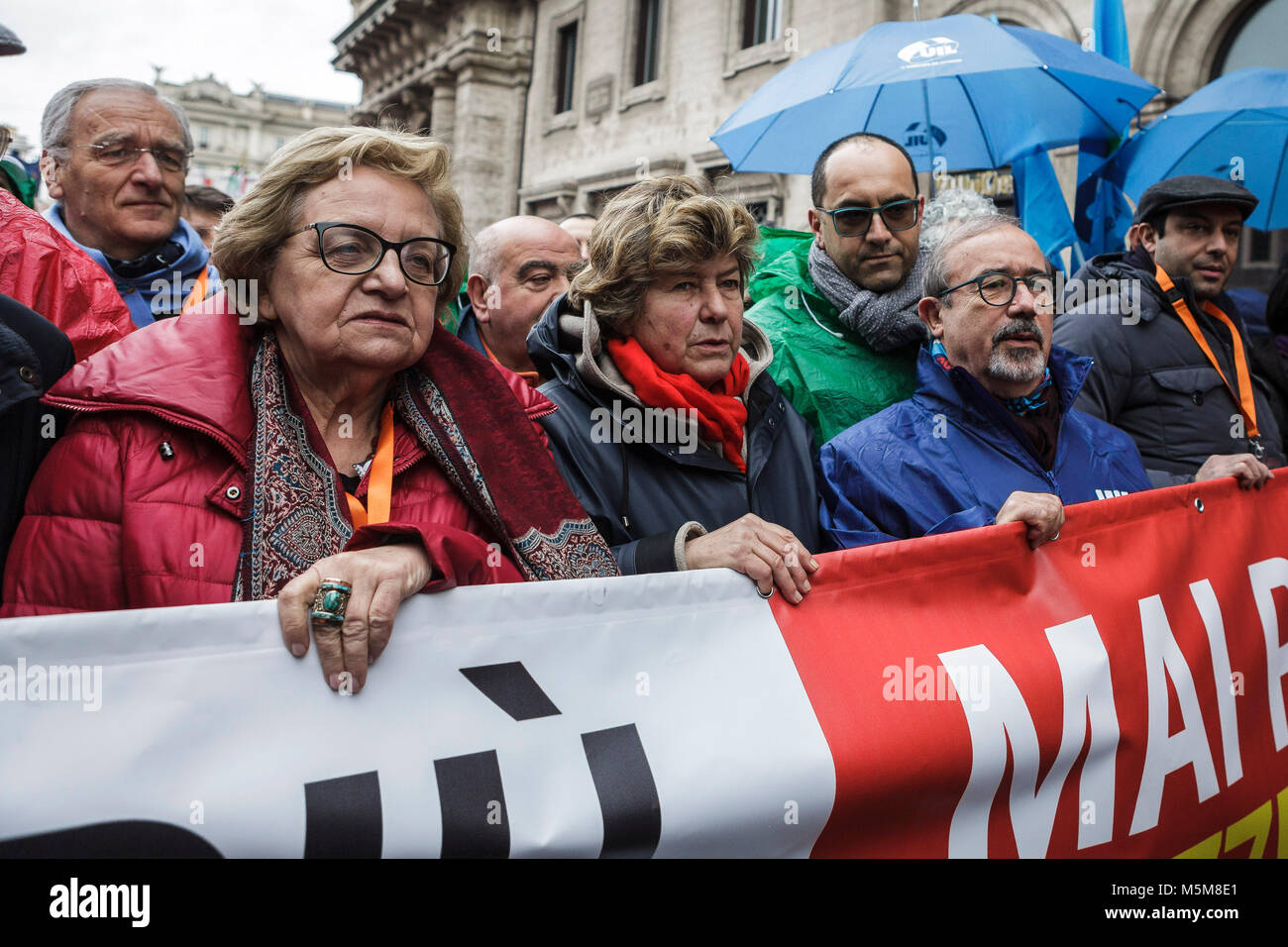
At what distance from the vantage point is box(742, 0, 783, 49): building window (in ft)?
46.5

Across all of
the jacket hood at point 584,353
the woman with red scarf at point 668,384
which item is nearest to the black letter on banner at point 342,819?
the woman with red scarf at point 668,384

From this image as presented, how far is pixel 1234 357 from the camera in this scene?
3.94m

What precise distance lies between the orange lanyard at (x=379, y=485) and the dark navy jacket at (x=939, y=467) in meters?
1.11

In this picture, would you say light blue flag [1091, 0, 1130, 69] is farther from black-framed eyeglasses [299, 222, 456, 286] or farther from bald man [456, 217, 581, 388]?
black-framed eyeglasses [299, 222, 456, 286]

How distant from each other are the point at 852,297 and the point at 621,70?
15743mm

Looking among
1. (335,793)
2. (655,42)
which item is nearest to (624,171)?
(655,42)

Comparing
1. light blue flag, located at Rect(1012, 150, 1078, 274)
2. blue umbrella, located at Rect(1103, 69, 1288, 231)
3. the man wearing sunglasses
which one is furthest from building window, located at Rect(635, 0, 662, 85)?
the man wearing sunglasses

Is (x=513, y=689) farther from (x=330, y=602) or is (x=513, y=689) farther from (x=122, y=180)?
(x=122, y=180)

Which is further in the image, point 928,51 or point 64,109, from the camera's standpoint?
point 928,51

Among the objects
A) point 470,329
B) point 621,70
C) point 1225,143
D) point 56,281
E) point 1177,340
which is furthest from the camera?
point 621,70

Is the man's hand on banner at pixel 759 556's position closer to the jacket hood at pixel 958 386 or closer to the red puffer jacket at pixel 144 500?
the red puffer jacket at pixel 144 500

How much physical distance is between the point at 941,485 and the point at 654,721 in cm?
118

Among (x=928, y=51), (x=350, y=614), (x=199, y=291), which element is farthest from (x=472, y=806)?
(x=928, y=51)

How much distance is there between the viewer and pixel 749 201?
1395 centimetres
